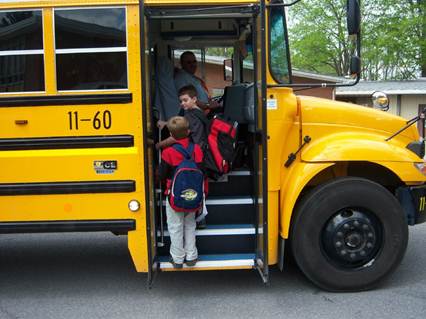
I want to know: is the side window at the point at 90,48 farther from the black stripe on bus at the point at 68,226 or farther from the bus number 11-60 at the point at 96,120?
the black stripe on bus at the point at 68,226

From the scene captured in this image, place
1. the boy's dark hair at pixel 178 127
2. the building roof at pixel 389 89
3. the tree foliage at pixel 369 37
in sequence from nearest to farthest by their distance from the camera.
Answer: the boy's dark hair at pixel 178 127 < the building roof at pixel 389 89 < the tree foliage at pixel 369 37

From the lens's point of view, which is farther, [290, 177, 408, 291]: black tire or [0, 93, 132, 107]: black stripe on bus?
[290, 177, 408, 291]: black tire

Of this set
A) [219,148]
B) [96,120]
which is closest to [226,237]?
[219,148]

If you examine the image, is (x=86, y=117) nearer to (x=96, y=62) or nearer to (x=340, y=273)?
(x=96, y=62)

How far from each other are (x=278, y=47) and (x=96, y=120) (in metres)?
1.59

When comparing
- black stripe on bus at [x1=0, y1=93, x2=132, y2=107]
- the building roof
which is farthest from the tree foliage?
black stripe on bus at [x1=0, y1=93, x2=132, y2=107]

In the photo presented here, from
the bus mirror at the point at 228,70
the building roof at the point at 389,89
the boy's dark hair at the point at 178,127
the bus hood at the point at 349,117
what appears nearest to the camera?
the boy's dark hair at the point at 178,127

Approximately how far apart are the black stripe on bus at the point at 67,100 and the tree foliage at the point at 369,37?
78.1 ft

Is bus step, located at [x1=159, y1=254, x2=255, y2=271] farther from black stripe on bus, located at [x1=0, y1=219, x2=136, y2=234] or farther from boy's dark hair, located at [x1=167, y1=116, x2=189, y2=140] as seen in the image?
boy's dark hair, located at [x1=167, y1=116, x2=189, y2=140]

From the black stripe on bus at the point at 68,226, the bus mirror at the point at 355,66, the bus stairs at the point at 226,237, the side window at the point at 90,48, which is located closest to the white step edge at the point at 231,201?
the bus stairs at the point at 226,237

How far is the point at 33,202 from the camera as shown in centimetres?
388

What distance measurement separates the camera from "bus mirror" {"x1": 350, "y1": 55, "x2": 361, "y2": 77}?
365 cm

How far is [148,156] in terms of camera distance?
12.5 feet

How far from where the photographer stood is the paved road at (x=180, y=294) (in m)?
3.83
